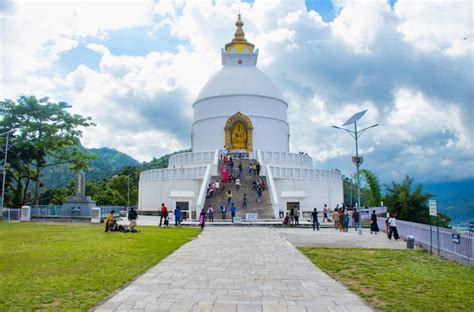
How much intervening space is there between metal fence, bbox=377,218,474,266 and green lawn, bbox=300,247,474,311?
39 cm

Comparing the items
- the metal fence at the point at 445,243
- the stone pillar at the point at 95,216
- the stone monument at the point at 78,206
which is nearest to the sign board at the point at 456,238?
the metal fence at the point at 445,243

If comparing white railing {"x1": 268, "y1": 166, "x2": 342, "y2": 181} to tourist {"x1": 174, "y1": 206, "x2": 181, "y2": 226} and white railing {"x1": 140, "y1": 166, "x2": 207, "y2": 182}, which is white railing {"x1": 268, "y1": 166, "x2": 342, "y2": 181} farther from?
tourist {"x1": 174, "y1": 206, "x2": 181, "y2": 226}

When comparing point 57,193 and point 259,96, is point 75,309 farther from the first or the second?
point 57,193

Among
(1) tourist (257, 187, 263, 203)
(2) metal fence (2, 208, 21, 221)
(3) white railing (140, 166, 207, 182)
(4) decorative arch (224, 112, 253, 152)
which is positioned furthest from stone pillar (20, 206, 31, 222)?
(4) decorative arch (224, 112, 253, 152)

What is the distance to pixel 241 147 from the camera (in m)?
37.4

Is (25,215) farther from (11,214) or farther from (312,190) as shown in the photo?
(312,190)

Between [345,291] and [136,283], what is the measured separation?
3.65 meters

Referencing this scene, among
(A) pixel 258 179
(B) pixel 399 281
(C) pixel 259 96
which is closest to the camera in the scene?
(B) pixel 399 281

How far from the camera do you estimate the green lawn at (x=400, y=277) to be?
253 inches

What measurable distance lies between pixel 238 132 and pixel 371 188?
22.8 metres

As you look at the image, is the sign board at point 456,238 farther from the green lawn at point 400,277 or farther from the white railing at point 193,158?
the white railing at point 193,158

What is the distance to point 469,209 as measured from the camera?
129 metres

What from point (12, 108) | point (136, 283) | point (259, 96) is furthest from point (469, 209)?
point (136, 283)

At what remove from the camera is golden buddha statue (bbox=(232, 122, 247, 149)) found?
123ft
